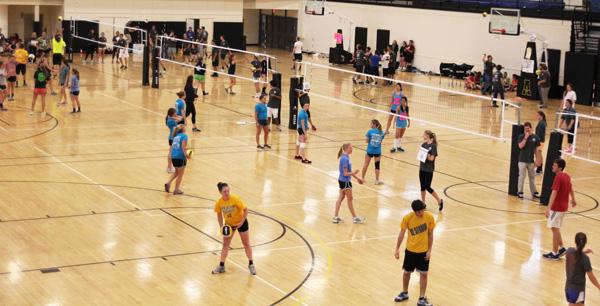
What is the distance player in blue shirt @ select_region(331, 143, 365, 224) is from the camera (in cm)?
1778

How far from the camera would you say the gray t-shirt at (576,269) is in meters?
12.2

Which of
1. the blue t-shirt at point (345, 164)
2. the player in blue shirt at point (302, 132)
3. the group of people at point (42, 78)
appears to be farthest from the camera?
the group of people at point (42, 78)

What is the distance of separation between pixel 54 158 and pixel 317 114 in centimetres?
1206

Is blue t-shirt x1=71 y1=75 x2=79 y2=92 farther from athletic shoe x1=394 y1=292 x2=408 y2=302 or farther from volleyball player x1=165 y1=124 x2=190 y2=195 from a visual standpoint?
athletic shoe x1=394 y1=292 x2=408 y2=302

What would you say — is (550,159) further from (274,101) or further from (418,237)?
(274,101)

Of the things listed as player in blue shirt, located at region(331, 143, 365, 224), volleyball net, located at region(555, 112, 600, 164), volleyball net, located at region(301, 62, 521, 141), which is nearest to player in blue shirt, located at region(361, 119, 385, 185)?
player in blue shirt, located at region(331, 143, 365, 224)

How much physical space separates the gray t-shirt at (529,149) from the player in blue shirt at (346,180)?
15.1 feet

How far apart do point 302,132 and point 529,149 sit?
607cm

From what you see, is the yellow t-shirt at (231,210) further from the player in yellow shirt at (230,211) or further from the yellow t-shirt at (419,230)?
the yellow t-shirt at (419,230)

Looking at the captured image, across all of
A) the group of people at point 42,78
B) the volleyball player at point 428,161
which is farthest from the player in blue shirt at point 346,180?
the group of people at point 42,78

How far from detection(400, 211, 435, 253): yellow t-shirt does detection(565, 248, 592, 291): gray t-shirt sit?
208cm

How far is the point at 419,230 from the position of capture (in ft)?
43.7

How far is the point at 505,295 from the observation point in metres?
14.6

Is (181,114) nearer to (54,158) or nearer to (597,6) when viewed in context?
(54,158)
